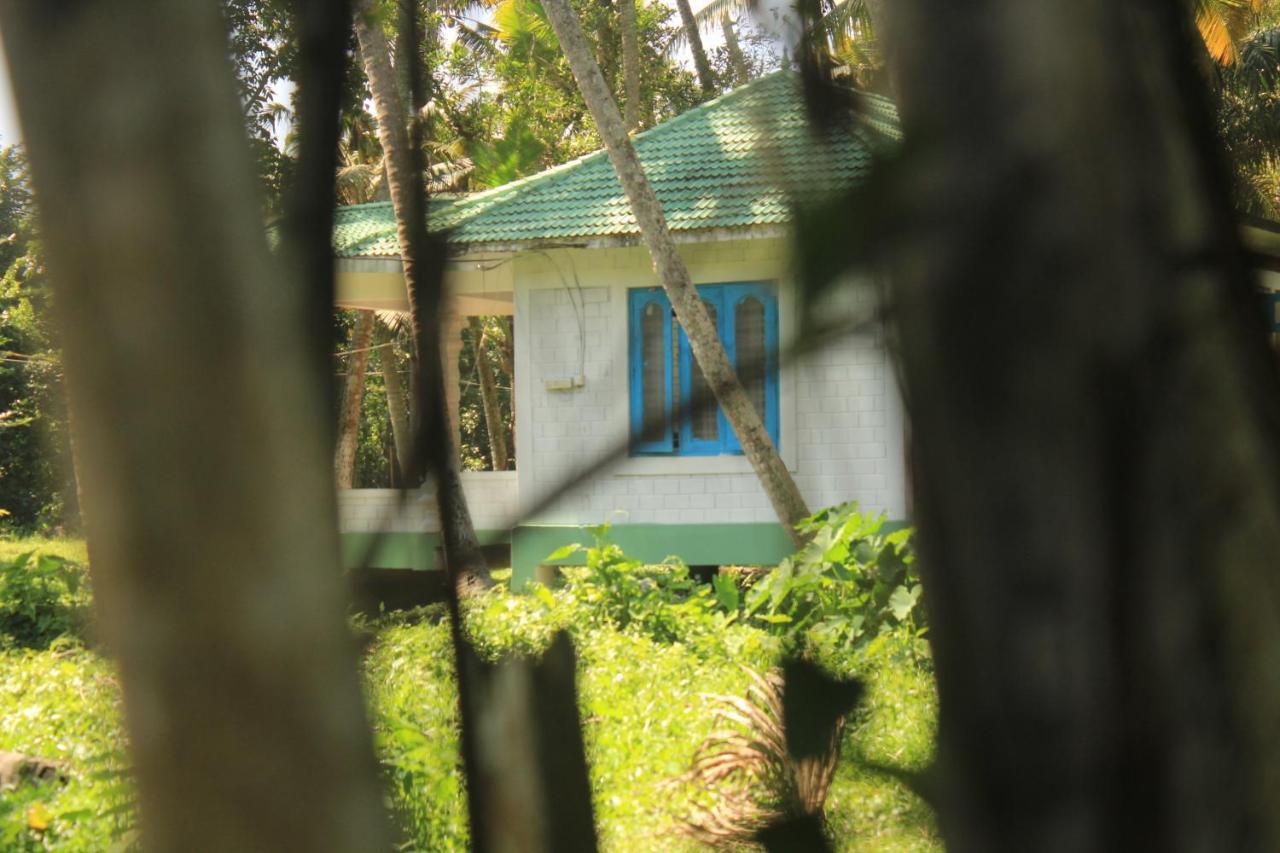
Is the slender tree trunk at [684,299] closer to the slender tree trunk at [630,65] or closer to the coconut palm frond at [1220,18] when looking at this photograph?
the coconut palm frond at [1220,18]

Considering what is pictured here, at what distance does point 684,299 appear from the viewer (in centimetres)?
273

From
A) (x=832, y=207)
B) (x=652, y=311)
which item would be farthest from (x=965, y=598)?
(x=652, y=311)

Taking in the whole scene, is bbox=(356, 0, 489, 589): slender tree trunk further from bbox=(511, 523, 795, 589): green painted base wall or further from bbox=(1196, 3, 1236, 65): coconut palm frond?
bbox=(511, 523, 795, 589): green painted base wall

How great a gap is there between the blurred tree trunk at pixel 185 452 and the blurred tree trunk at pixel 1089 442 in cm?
19

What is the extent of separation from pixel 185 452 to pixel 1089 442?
26 cm

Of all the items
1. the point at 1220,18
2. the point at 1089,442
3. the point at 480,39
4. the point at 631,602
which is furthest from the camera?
the point at 480,39

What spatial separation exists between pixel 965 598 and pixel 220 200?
0.26 meters

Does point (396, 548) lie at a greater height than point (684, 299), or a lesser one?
lesser

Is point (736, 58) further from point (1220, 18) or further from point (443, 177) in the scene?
point (1220, 18)

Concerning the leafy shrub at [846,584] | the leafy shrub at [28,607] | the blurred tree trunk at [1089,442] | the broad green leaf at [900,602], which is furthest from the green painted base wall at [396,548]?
the leafy shrub at [28,607]

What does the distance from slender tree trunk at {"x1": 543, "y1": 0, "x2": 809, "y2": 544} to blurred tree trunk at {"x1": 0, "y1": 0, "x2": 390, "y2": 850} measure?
0.20 meters

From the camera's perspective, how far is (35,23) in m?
0.38

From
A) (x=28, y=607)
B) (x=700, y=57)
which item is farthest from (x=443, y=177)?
(x=28, y=607)

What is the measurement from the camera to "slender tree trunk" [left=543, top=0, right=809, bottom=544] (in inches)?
22.2
